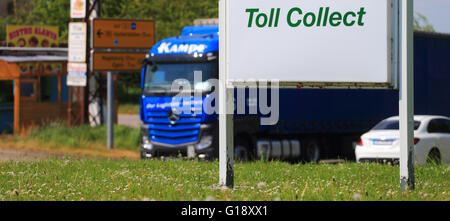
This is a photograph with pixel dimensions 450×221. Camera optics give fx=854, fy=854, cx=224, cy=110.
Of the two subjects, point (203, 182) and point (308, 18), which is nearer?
point (308, 18)

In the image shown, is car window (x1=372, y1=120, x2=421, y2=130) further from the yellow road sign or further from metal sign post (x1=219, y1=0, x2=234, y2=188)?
metal sign post (x1=219, y1=0, x2=234, y2=188)

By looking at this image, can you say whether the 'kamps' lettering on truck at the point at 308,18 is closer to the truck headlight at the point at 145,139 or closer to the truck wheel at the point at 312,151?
the truck headlight at the point at 145,139

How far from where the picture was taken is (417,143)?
19.7 metres

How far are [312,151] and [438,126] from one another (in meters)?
4.84

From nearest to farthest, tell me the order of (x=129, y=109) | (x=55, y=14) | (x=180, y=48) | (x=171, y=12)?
1. (x=180, y=48)
2. (x=55, y=14)
3. (x=129, y=109)
4. (x=171, y=12)

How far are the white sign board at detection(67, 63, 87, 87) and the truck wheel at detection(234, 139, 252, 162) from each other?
25.1ft

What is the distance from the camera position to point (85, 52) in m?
27.9

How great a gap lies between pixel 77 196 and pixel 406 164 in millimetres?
3737

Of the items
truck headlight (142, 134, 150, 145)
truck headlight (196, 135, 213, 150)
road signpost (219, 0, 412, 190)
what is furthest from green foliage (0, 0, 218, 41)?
road signpost (219, 0, 412, 190)

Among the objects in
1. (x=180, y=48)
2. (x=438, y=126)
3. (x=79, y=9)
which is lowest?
(x=438, y=126)

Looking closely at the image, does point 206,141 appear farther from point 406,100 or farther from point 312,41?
point 406,100

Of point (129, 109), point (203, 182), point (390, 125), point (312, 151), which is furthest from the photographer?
point (129, 109)

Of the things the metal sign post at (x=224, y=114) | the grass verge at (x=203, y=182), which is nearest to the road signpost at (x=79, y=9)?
the grass verge at (x=203, y=182)

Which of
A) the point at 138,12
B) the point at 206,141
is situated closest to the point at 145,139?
the point at 206,141
